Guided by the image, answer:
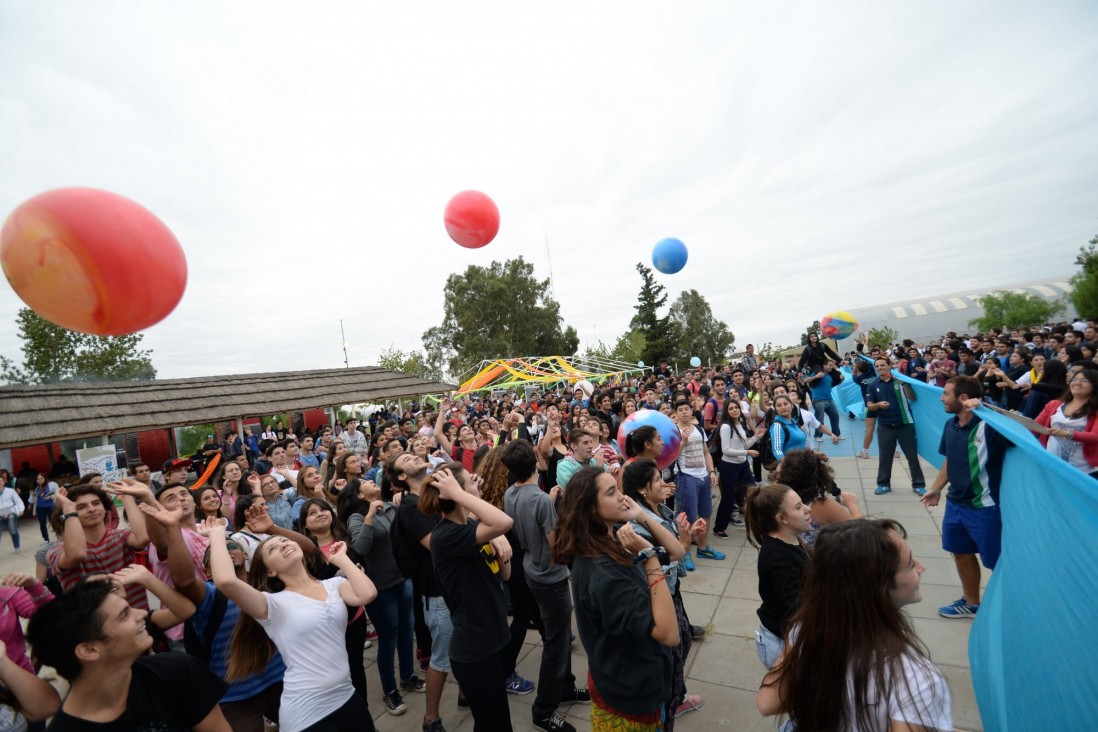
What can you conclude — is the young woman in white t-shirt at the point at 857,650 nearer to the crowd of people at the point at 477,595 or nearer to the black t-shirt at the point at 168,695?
the crowd of people at the point at 477,595

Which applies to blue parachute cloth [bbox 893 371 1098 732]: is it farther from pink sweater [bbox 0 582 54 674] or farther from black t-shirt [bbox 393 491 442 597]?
pink sweater [bbox 0 582 54 674]

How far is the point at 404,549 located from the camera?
10.6 ft

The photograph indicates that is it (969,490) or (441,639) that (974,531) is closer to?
(969,490)

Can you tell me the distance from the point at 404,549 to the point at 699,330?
6290cm

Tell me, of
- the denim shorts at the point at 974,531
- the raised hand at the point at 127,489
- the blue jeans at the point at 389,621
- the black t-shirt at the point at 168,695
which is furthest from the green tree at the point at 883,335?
the black t-shirt at the point at 168,695

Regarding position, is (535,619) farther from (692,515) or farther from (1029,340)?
(1029,340)

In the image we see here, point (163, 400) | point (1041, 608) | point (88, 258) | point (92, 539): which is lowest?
point (1041, 608)

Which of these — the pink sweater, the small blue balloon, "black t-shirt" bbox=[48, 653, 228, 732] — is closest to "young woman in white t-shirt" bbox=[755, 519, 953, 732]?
"black t-shirt" bbox=[48, 653, 228, 732]

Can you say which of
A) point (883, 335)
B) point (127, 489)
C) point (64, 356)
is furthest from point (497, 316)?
point (883, 335)

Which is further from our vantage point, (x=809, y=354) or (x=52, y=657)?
(x=809, y=354)

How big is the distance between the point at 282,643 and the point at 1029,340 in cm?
1676

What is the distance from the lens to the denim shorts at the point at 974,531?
131 inches

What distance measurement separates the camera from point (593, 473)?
2.27m

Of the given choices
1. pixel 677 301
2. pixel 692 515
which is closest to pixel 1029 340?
pixel 692 515
